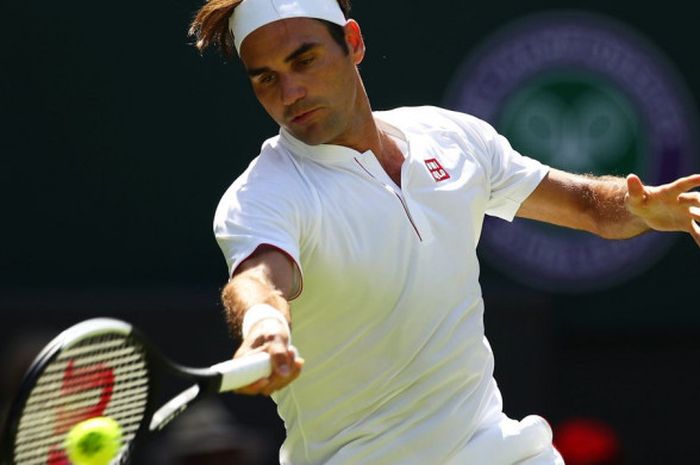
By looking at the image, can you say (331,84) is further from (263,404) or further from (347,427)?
(263,404)

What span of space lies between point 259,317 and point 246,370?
0.51 ft

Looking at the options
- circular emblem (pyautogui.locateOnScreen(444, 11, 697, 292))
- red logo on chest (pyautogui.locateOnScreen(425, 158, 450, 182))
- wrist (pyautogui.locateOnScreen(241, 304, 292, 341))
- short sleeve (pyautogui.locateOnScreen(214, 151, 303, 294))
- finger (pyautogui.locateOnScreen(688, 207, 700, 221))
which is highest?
short sleeve (pyautogui.locateOnScreen(214, 151, 303, 294))

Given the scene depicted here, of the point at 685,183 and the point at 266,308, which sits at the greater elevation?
the point at 266,308

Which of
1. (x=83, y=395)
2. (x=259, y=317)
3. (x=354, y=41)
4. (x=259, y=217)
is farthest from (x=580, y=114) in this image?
(x=83, y=395)

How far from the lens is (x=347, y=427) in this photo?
4.03 metres

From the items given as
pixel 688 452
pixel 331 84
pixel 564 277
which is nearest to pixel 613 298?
pixel 564 277

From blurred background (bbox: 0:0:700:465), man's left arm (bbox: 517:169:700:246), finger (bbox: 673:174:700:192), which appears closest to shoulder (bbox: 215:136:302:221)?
man's left arm (bbox: 517:169:700:246)

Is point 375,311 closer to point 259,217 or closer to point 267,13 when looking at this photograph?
point 259,217

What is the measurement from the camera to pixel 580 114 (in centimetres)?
684

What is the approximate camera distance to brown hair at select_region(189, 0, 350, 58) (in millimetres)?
4184

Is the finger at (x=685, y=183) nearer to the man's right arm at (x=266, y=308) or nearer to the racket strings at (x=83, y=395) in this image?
the man's right arm at (x=266, y=308)

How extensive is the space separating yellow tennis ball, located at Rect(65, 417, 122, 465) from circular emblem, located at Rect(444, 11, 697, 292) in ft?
11.6

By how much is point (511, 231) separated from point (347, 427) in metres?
2.84

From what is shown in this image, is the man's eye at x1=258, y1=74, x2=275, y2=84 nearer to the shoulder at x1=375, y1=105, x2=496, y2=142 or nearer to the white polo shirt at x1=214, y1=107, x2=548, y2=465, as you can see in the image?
the white polo shirt at x1=214, y1=107, x2=548, y2=465
